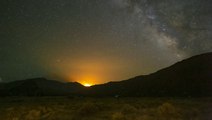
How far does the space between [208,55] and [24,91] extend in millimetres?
76207

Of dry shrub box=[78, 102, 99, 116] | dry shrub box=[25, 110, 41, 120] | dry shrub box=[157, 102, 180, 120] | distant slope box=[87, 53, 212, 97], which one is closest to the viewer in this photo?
dry shrub box=[157, 102, 180, 120]

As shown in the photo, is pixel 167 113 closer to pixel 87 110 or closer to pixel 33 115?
pixel 87 110

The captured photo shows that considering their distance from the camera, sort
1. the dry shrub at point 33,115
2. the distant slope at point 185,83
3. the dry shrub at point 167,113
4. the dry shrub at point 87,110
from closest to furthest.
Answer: the dry shrub at point 167,113, the dry shrub at point 33,115, the dry shrub at point 87,110, the distant slope at point 185,83

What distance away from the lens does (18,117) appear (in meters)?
28.6

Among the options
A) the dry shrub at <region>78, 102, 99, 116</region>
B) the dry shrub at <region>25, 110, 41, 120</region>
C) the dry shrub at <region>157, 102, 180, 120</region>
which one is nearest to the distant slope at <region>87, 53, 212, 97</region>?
the dry shrub at <region>78, 102, 99, 116</region>

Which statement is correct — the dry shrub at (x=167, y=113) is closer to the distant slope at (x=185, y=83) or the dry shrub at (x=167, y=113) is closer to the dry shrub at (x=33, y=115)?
the dry shrub at (x=33, y=115)

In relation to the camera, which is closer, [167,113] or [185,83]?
[167,113]

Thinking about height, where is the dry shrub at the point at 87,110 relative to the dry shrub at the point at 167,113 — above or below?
above

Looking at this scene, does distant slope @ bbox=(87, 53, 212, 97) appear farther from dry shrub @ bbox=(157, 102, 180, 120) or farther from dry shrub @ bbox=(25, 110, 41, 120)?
dry shrub @ bbox=(25, 110, 41, 120)

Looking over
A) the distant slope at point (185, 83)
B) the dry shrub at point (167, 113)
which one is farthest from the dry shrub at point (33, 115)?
the distant slope at point (185, 83)

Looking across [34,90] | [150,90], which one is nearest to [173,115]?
[150,90]

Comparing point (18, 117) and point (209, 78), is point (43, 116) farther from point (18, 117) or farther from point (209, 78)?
point (209, 78)

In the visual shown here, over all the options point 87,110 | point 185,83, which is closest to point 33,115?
point 87,110

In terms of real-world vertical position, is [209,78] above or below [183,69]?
below
